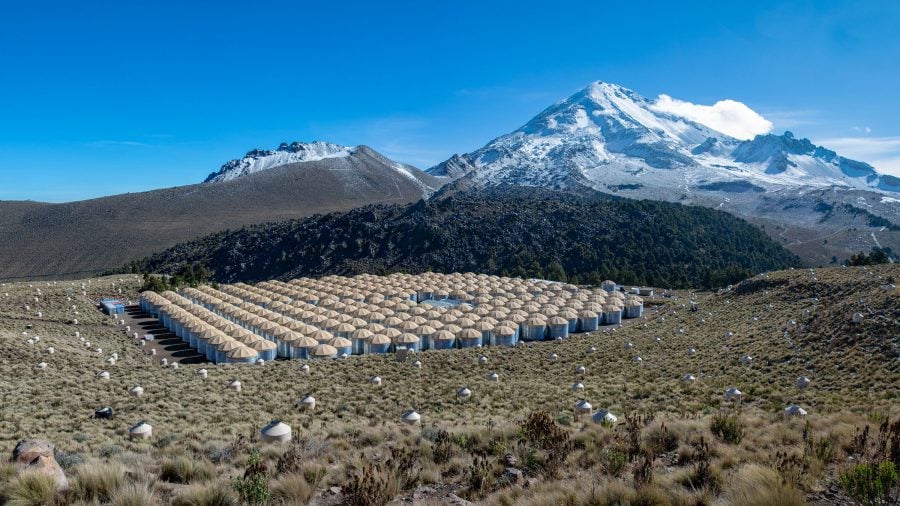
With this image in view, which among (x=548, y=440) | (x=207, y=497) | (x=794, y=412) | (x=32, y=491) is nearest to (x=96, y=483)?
(x=32, y=491)

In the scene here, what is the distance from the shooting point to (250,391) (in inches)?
734

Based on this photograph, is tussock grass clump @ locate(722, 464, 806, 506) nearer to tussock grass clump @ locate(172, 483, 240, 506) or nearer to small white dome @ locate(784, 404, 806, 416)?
tussock grass clump @ locate(172, 483, 240, 506)

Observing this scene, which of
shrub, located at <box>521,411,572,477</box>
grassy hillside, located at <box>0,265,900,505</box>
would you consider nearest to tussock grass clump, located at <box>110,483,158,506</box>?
grassy hillside, located at <box>0,265,900,505</box>

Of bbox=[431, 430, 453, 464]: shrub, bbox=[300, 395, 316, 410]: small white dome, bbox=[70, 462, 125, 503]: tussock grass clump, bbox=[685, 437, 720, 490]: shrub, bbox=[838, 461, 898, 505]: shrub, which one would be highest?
bbox=[838, 461, 898, 505]: shrub

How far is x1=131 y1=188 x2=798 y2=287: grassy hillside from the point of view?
79250 mm

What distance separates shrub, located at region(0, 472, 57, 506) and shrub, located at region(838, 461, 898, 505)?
A: 8.59 metres

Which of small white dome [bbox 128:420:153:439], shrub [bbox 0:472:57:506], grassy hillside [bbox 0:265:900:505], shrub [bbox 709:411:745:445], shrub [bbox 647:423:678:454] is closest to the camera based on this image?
shrub [bbox 0:472:57:506]

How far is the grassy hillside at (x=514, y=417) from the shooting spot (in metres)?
6.35

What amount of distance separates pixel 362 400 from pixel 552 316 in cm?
2304

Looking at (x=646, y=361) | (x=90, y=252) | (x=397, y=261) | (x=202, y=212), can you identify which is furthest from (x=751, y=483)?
(x=202, y=212)

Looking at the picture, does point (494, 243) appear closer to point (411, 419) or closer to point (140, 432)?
point (411, 419)

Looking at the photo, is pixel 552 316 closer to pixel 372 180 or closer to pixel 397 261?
pixel 397 261

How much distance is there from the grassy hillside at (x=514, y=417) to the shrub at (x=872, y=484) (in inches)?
5.8

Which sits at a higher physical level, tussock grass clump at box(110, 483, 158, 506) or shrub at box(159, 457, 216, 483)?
tussock grass clump at box(110, 483, 158, 506)
